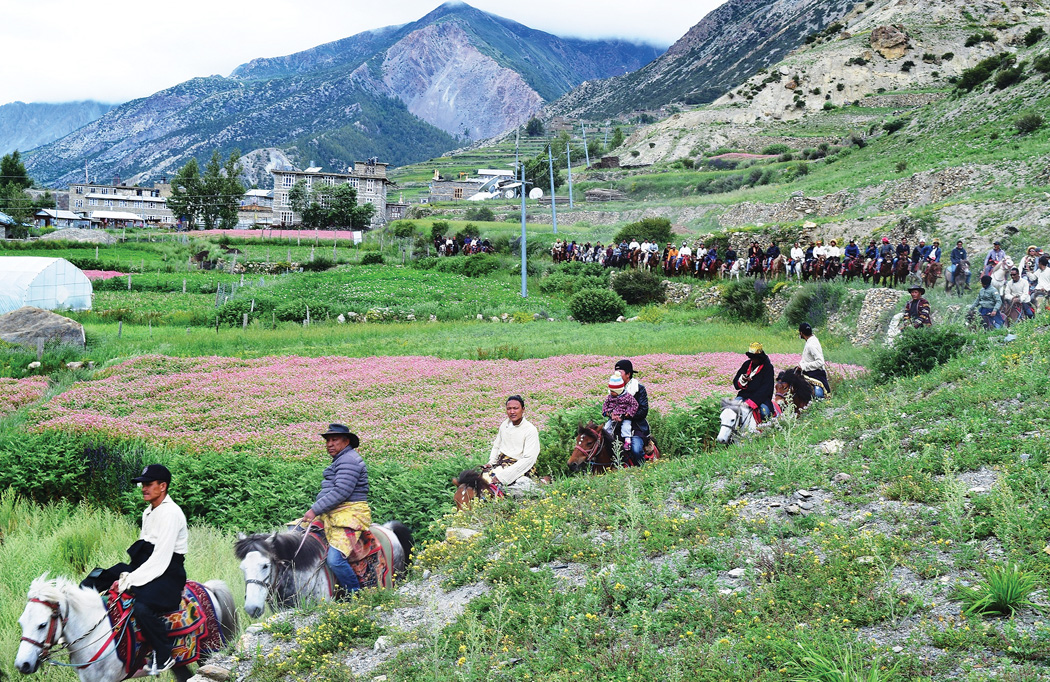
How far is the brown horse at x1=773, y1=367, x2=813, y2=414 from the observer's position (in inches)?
537

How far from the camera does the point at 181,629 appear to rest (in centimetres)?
684

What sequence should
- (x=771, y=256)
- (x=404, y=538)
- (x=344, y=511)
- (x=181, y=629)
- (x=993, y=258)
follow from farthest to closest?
(x=771, y=256) → (x=993, y=258) → (x=404, y=538) → (x=344, y=511) → (x=181, y=629)

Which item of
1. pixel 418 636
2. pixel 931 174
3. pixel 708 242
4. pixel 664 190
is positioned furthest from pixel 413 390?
pixel 664 190

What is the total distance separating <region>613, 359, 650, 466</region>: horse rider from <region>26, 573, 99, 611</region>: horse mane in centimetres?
705

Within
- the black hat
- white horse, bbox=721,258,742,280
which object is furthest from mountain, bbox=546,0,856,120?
the black hat

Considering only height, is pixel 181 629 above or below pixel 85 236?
below

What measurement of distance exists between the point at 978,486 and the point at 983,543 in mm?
1271

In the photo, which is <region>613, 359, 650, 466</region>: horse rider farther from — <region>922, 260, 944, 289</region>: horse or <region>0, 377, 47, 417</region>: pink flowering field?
<region>922, 260, 944, 289</region>: horse

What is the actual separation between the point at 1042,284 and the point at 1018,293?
1.03 meters

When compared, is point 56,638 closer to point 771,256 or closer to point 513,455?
point 513,455

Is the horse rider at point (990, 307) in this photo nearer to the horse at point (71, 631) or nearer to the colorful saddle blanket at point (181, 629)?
the colorful saddle blanket at point (181, 629)

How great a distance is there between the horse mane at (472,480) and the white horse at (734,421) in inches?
176

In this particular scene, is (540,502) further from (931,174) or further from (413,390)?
(931,174)

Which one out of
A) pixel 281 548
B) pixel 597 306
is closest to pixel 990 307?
pixel 281 548
